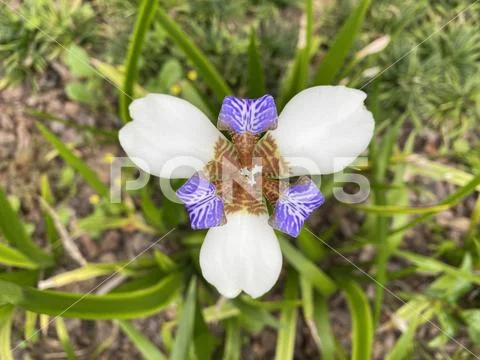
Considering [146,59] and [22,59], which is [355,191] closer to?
[146,59]

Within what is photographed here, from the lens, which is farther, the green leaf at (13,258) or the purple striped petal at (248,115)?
the green leaf at (13,258)

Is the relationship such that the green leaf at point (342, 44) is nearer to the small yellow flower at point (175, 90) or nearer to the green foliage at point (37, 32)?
the small yellow flower at point (175, 90)

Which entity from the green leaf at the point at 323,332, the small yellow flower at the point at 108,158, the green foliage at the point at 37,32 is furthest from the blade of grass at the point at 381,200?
the green foliage at the point at 37,32

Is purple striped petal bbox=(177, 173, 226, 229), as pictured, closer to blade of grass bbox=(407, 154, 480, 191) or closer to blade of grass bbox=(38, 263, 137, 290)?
blade of grass bbox=(38, 263, 137, 290)

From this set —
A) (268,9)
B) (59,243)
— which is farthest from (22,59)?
(268,9)

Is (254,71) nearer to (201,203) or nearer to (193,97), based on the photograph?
(193,97)

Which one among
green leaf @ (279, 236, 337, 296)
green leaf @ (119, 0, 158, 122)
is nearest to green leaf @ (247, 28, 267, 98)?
green leaf @ (119, 0, 158, 122)
